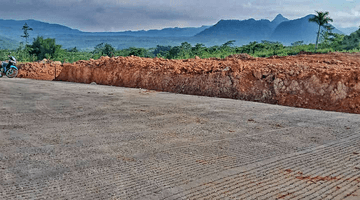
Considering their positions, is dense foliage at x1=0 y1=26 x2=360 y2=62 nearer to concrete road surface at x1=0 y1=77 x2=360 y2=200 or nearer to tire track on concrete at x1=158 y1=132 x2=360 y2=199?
concrete road surface at x1=0 y1=77 x2=360 y2=200

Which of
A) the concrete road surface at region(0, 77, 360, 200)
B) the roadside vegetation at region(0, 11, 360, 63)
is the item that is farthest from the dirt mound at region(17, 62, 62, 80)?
the roadside vegetation at region(0, 11, 360, 63)

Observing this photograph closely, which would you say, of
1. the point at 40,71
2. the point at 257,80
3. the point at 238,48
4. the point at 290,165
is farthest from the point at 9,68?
the point at 238,48

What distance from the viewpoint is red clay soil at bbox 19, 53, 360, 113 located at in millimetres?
8266

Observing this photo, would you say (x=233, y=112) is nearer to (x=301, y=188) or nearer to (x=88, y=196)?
(x=301, y=188)

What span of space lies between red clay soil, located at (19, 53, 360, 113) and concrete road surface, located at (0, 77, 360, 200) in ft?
6.23

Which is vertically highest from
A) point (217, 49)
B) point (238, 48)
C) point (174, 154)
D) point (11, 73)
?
point (238, 48)

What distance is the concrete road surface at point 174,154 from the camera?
9.41 ft

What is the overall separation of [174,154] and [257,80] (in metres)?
6.28

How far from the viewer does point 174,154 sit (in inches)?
149

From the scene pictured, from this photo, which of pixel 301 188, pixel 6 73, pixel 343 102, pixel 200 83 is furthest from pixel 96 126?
pixel 6 73

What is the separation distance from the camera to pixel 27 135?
176 inches

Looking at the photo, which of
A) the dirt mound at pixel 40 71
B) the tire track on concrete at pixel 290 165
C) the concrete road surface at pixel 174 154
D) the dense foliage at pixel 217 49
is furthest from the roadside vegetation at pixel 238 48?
the tire track on concrete at pixel 290 165

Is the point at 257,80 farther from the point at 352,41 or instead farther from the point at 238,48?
the point at 238,48

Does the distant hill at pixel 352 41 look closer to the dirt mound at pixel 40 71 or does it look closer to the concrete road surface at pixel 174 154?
the dirt mound at pixel 40 71
